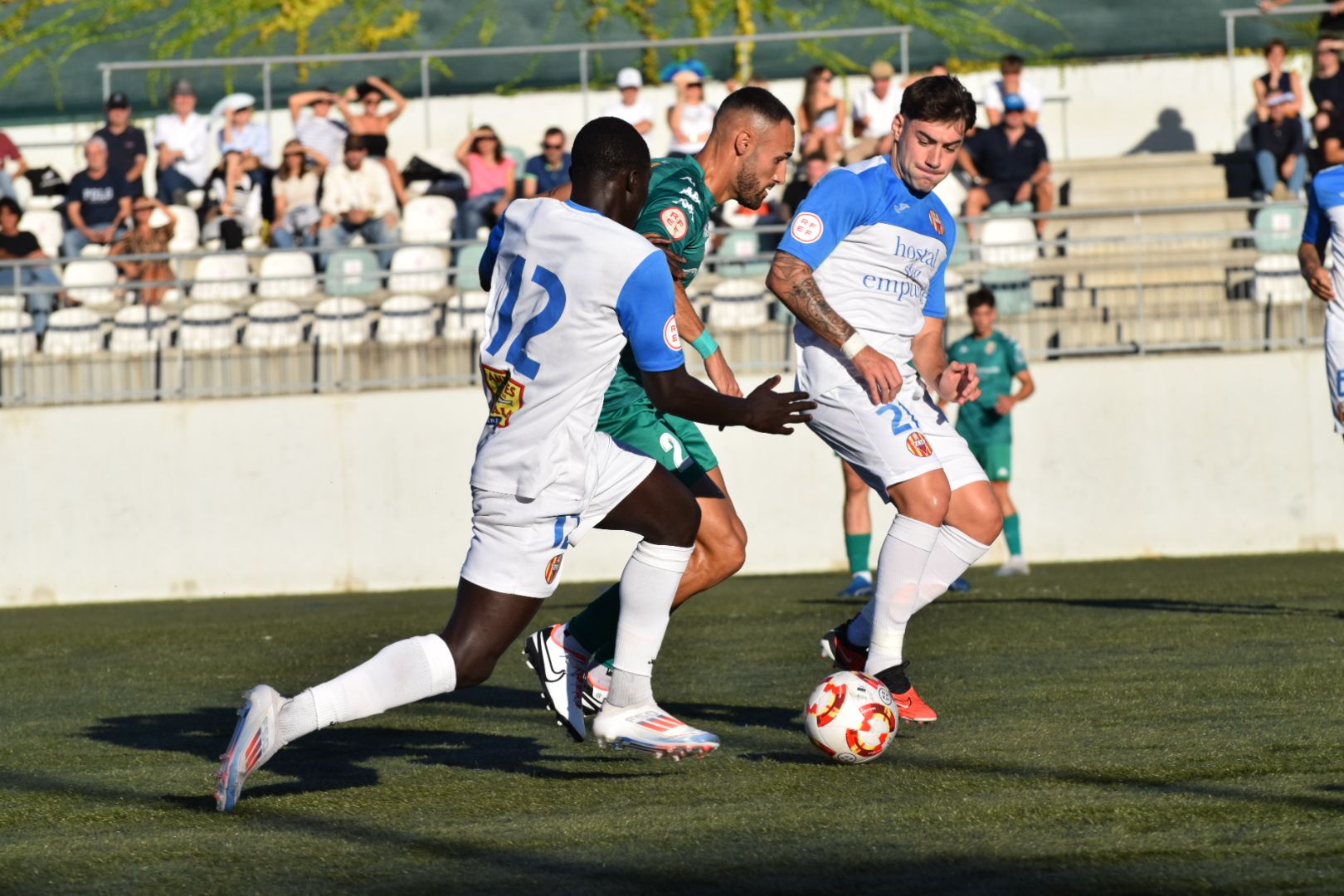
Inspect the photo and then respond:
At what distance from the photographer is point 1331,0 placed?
21641 mm

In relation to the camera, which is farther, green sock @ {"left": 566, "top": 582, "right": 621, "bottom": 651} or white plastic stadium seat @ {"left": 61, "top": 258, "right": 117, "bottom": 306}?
white plastic stadium seat @ {"left": 61, "top": 258, "right": 117, "bottom": 306}

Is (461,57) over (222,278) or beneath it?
over

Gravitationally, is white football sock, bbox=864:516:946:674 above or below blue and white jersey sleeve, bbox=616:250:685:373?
below

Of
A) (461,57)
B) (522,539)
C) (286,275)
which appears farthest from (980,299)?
(461,57)

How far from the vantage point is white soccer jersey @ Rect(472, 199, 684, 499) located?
4.97 m

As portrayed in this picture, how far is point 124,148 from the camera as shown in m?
18.9

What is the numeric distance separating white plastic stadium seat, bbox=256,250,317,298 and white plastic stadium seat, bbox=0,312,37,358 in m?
2.01

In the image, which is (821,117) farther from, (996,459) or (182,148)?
(182,148)

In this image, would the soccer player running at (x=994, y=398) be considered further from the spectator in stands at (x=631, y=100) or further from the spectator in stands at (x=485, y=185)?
the spectator in stands at (x=631, y=100)

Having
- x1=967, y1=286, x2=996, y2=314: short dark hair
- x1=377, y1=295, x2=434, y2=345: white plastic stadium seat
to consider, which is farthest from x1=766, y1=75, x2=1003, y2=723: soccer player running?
x1=377, y1=295, x2=434, y2=345: white plastic stadium seat

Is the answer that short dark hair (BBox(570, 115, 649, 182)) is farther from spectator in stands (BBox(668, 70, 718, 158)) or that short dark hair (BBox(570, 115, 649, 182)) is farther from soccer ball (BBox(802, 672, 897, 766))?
spectator in stands (BBox(668, 70, 718, 158))

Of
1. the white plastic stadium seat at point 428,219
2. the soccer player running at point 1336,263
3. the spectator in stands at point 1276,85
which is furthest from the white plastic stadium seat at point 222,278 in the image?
the spectator in stands at point 1276,85

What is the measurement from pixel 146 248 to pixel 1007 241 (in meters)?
8.19

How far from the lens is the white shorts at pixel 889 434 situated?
6.51 meters
